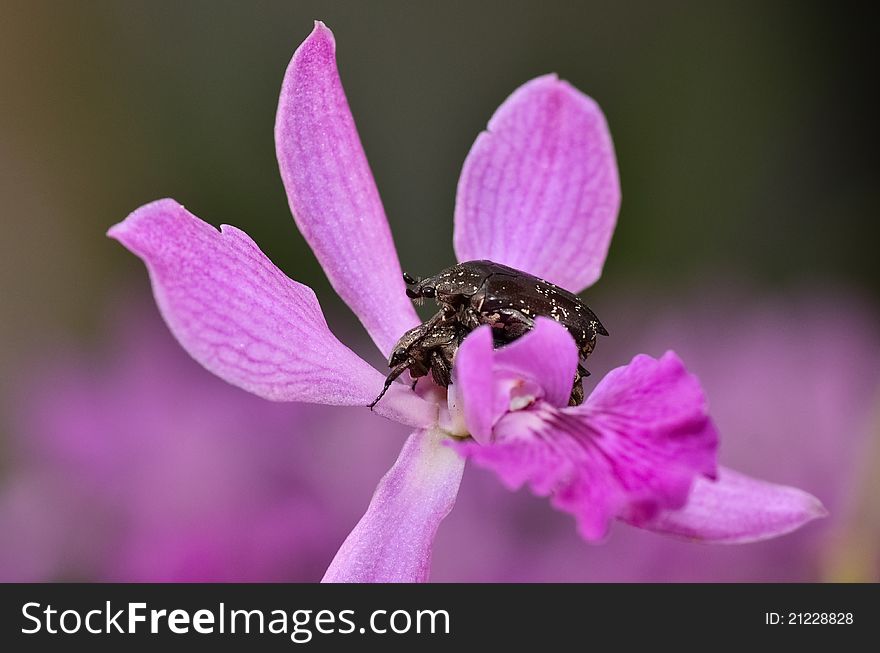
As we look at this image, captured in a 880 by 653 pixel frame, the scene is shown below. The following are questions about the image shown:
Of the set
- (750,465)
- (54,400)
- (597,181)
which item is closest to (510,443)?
(597,181)

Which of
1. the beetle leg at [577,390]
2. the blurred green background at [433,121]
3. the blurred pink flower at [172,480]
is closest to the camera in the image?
the beetle leg at [577,390]

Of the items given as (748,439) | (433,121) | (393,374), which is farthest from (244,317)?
(433,121)

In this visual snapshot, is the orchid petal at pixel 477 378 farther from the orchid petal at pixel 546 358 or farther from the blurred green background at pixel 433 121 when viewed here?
the blurred green background at pixel 433 121

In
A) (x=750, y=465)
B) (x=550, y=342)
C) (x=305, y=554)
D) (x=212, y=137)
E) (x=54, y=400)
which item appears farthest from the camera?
(x=212, y=137)

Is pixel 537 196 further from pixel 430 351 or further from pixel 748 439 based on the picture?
pixel 748 439

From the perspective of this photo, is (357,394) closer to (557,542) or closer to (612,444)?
(612,444)

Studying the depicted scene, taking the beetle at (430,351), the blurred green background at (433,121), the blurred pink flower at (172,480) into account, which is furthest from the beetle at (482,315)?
the blurred green background at (433,121)

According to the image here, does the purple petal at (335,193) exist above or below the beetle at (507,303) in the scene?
above
